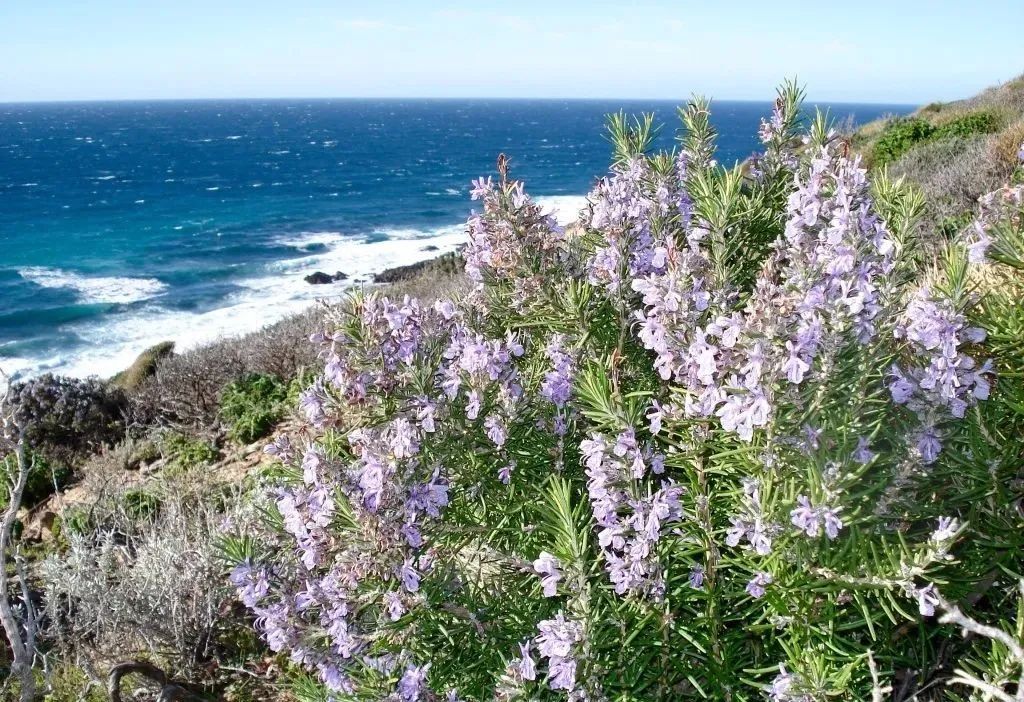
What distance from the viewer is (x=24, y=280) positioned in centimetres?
2944

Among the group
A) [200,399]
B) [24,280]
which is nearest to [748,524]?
[200,399]

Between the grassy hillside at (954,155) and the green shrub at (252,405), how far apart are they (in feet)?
19.9

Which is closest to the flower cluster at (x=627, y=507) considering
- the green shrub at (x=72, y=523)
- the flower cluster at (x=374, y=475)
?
the flower cluster at (x=374, y=475)

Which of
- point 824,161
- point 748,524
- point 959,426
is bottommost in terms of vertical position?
point 748,524

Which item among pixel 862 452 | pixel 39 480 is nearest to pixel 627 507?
pixel 862 452

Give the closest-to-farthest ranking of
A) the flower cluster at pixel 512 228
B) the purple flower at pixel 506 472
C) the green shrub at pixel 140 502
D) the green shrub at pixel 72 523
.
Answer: the purple flower at pixel 506 472 → the flower cluster at pixel 512 228 → the green shrub at pixel 72 523 → the green shrub at pixel 140 502

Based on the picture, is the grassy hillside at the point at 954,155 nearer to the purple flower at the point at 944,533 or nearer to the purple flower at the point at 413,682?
the purple flower at the point at 944,533

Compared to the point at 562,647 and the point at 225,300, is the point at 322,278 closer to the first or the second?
the point at 225,300

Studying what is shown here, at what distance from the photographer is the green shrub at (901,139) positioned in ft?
48.8

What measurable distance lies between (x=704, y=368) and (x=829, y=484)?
1.27ft

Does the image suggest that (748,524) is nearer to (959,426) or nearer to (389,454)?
(959,426)

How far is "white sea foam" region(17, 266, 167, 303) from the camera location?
26812 mm

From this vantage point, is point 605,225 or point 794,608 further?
point 605,225

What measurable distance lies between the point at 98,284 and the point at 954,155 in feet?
96.0
